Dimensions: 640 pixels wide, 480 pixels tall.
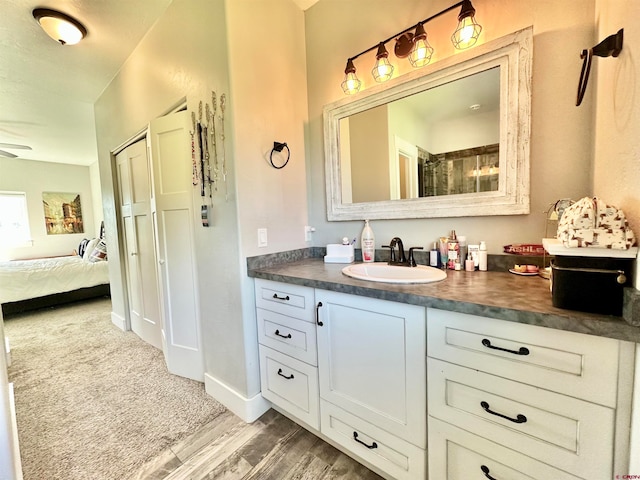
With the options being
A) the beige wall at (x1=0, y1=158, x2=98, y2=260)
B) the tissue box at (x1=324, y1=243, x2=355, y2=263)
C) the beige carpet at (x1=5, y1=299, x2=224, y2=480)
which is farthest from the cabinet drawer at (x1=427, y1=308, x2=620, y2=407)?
the beige wall at (x1=0, y1=158, x2=98, y2=260)

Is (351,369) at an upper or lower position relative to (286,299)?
lower

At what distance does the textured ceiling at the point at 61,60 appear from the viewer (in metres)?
1.82

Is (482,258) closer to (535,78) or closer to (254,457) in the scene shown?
(535,78)

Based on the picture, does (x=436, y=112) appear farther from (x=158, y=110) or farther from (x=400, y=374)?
(x=158, y=110)

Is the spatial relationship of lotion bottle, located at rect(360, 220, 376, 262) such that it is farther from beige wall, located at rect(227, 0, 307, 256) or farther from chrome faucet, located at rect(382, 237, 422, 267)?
beige wall, located at rect(227, 0, 307, 256)

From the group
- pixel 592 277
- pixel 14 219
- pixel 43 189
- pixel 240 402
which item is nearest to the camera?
pixel 592 277

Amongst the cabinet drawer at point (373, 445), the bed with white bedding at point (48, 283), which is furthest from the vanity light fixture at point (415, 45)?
the bed with white bedding at point (48, 283)

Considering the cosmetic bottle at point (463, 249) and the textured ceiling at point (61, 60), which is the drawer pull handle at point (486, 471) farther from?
the textured ceiling at point (61, 60)

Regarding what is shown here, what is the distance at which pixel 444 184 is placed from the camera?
1.46 m

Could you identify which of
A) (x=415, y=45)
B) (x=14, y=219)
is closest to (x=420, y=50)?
(x=415, y=45)

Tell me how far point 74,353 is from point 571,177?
4.08 meters

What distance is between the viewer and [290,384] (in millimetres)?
1493

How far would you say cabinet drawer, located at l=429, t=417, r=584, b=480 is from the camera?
2.64ft

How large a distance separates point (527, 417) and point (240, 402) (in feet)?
5.00
